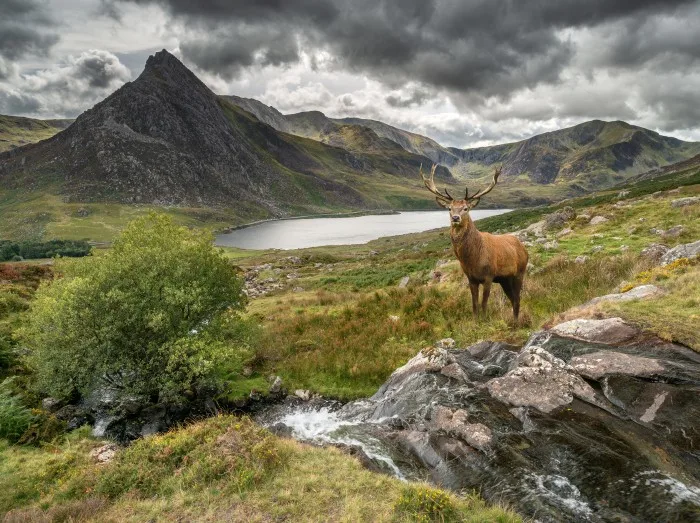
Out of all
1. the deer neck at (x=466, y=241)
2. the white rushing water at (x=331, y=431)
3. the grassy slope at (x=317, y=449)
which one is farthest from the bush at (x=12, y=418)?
the deer neck at (x=466, y=241)

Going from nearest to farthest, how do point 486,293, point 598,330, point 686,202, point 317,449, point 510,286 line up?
point 317,449, point 598,330, point 486,293, point 510,286, point 686,202

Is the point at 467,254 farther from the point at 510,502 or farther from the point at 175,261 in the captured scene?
the point at 175,261

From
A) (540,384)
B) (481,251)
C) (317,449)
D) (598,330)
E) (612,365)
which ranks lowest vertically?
(317,449)

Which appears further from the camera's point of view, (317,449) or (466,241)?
(466,241)

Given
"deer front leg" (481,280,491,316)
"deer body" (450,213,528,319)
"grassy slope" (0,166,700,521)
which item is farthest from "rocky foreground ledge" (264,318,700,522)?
"deer body" (450,213,528,319)

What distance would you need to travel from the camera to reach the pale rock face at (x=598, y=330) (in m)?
10.6

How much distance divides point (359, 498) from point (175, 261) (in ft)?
44.2

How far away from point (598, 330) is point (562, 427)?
386 centimetres

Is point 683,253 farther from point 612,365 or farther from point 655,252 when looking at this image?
point 612,365

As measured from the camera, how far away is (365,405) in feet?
45.9

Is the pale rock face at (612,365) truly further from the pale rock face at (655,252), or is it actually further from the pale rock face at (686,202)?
the pale rock face at (686,202)

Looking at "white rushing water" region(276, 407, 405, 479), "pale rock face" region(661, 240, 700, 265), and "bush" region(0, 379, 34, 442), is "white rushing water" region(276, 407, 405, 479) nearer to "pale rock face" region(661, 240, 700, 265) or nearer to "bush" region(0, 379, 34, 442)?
"bush" region(0, 379, 34, 442)

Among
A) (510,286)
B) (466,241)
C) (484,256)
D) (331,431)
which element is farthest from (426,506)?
(510,286)

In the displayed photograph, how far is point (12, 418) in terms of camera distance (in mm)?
14086
